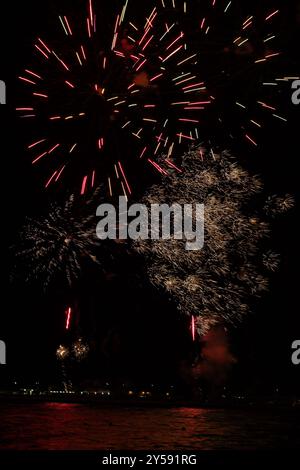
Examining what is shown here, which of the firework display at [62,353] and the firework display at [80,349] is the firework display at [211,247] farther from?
the firework display at [62,353]

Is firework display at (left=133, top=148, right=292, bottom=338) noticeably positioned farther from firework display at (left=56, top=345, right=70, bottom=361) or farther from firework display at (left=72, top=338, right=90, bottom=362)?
firework display at (left=56, top=345, right=70, bottom=361)

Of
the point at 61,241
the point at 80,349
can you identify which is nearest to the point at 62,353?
the point at 80,349

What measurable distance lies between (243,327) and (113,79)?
7762mm

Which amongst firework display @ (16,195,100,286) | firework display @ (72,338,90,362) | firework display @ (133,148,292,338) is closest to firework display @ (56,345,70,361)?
firework display @ (72,338,90,362)

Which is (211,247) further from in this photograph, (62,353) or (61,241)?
(62,353)

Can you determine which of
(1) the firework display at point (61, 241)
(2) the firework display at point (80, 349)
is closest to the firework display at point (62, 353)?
(2) the firework display at point (80, 349)

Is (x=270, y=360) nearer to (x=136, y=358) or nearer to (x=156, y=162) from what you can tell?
(x=136, y=358)

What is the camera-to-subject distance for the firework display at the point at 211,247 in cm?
1825

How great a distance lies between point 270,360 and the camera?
66.5 ft

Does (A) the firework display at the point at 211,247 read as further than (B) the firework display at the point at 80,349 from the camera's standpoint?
No

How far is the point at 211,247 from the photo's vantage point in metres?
18.2

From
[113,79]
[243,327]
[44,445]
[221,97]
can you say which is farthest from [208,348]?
[44,445]

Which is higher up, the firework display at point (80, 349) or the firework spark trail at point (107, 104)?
the firework spark trail at point (107, 104)
